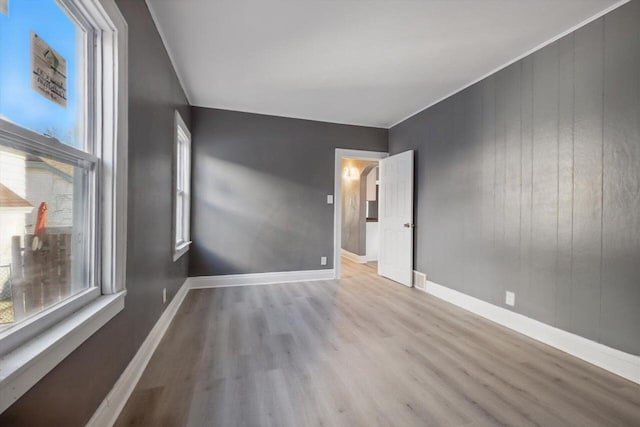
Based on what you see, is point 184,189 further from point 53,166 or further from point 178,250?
point 53,166

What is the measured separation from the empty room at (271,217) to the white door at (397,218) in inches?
2.9

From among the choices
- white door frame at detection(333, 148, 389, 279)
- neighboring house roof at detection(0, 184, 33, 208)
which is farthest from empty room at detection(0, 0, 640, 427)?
white door frame at detection(333, 148, 389, 279)

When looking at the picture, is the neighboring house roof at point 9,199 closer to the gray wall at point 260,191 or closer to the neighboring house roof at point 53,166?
the neighboring house roof at point 53,166

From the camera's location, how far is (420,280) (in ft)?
12.1

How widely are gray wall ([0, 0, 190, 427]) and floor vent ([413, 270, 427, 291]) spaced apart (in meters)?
3.02

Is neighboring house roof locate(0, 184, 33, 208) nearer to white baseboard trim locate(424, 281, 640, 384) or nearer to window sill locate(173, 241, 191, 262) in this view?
window sill locate(173, 241, 191, 262)

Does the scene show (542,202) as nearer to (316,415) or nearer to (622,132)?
(622,132)

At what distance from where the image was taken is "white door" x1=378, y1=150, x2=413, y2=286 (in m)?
3.84

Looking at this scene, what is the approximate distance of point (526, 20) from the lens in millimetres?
1990

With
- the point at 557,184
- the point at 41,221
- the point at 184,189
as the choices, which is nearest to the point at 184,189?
the point at 184,189

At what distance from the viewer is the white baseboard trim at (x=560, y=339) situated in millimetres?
1776

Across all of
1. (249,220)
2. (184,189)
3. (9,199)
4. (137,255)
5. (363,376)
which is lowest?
(363,376)

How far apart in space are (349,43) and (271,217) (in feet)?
8.10

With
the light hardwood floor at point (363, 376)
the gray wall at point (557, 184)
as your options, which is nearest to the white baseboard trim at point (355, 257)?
the gray wall at point (557, 184)
